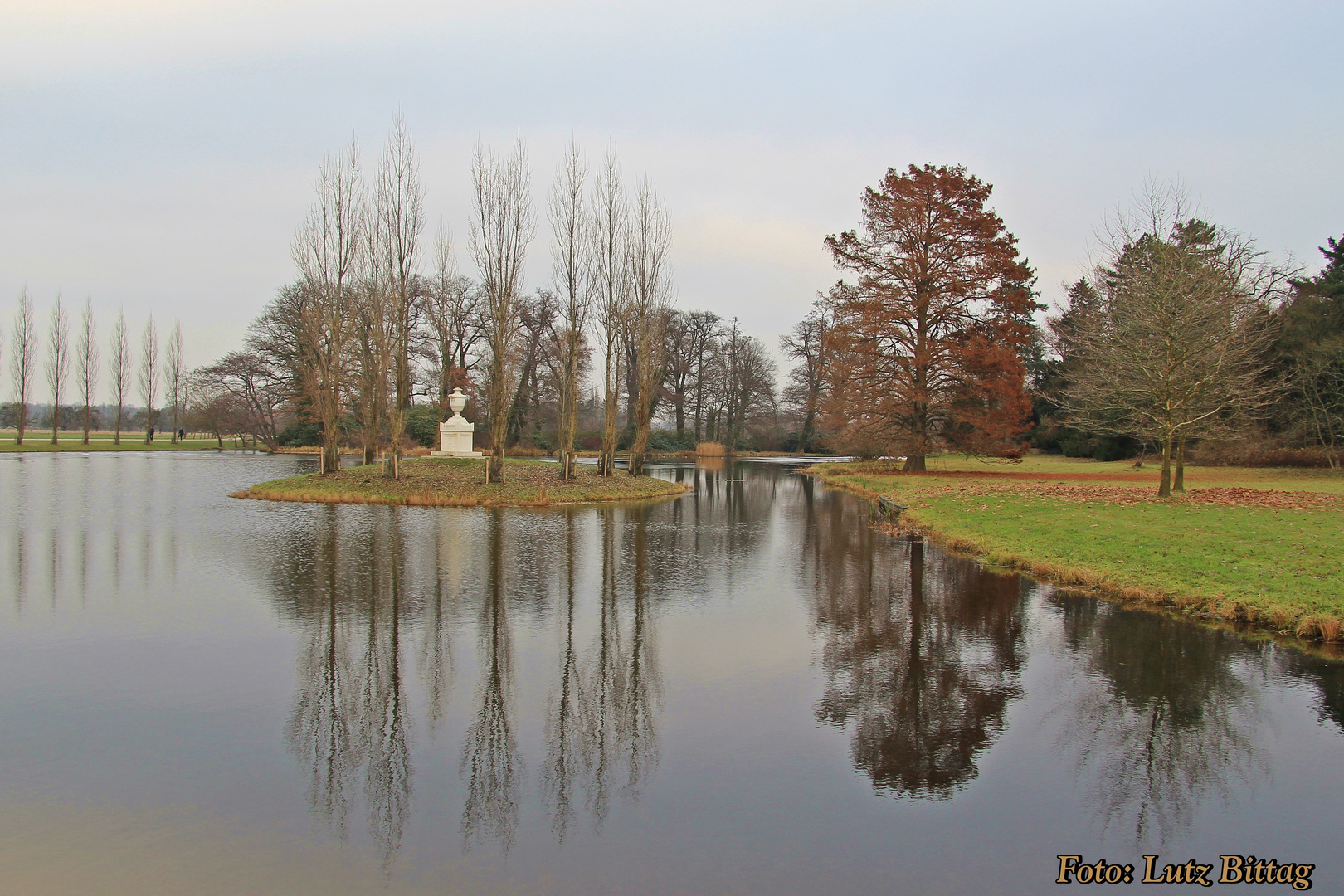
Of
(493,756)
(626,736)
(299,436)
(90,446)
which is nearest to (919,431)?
(626,736)

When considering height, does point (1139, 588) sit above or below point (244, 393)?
below

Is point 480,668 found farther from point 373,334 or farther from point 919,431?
point 919,431

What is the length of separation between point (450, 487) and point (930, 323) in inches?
862

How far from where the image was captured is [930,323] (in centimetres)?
3362

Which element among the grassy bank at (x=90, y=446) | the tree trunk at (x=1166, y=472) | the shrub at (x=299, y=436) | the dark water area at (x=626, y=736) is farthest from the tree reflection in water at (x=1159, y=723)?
the grassy bank at (x=90, y=446)

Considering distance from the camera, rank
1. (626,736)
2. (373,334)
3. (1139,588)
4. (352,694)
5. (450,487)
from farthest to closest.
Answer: (373,334), (450,487), (1139,588), (352,694), (626,736)

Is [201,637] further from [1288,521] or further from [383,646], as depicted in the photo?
[1288,521]

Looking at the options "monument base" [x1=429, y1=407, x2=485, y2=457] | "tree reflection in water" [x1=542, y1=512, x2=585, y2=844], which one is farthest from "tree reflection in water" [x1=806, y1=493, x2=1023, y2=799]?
"monument base" [x1=429, y1=407, x2=485, y2=457]

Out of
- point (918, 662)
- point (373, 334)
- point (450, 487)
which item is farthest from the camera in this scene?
point (373, 334)

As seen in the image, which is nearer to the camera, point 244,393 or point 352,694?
point 352,694

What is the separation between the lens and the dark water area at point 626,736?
13.8 feet

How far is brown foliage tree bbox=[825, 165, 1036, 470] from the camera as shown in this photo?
106 feet

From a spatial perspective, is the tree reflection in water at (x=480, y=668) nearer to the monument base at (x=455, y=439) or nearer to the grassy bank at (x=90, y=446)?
the monument base at (x=455, y=439)

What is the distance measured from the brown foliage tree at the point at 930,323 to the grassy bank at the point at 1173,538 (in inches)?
265
